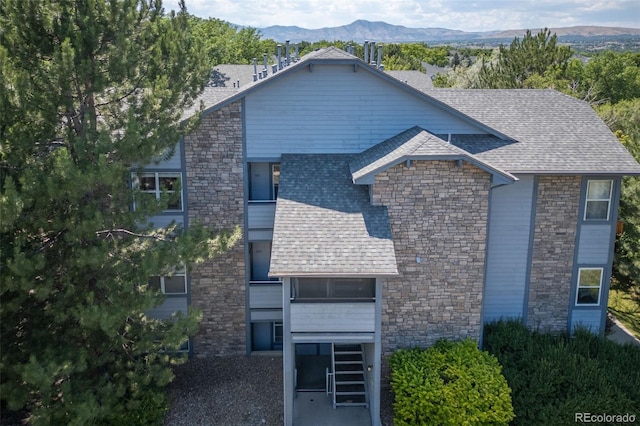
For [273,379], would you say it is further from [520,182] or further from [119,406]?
[520,182]

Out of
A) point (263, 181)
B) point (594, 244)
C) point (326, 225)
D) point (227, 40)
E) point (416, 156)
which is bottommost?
point (594, 244)

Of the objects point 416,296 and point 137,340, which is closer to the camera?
point 137,340

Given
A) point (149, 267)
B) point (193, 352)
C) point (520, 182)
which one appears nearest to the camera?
point (149, 267)

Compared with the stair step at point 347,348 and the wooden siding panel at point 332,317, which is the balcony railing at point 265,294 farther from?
the wooden siding panel at point 332,317

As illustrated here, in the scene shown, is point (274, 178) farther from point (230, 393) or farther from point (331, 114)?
point (230, 393)

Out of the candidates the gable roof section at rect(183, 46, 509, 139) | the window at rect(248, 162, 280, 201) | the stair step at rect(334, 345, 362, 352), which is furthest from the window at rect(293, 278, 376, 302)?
the gable roof section at rect(183, 46, 509, 139)

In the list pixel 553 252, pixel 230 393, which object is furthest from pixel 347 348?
pixel 553 252

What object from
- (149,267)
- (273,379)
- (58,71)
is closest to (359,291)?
(273,379)
